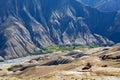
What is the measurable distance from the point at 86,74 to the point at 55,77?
9645 millimetres

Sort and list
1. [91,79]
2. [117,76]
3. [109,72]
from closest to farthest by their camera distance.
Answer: [91,79] → [117,76] → [109,72]

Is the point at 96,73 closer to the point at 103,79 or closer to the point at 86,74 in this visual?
the point at 86,74

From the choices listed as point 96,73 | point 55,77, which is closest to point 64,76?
point 55,77

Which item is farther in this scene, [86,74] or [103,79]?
[86,74]

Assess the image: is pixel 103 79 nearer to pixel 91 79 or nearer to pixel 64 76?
pixel 91 79

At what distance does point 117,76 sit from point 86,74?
932cm

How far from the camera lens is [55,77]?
92688 mm

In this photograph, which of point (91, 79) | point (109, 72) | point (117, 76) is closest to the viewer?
point (91, 79)

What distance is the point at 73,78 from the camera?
3479 inches

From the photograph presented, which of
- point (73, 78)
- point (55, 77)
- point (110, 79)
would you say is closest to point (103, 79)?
point (110, 79)

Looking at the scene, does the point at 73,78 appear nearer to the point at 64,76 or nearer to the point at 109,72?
the point at 64,76

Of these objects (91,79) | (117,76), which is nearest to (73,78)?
(91,79)

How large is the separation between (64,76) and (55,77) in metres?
2.88

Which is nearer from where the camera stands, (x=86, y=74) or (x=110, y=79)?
(x=110, y=79)
